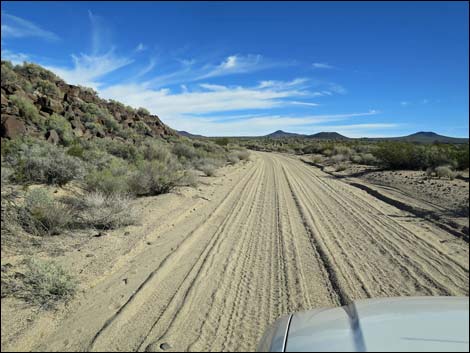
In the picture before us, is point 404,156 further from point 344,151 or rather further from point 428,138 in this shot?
point 344,151

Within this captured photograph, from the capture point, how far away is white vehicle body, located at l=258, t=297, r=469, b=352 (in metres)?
2.16

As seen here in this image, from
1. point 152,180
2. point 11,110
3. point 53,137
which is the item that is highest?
point 11,110

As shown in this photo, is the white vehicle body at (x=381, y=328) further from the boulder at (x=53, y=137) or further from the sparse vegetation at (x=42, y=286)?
the boulder at (x=53, y=137)

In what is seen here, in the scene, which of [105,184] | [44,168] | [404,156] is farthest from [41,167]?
[404,156]

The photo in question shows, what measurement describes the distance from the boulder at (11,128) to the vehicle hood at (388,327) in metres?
16.1

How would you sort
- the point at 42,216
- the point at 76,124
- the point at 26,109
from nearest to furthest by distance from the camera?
the point at 42,216, the point at 26,109, the point at 76,124

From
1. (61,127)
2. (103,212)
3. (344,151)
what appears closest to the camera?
(103,212)

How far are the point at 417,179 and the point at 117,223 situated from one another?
685cm

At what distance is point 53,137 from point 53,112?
5415mm

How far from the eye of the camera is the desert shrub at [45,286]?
195 inches

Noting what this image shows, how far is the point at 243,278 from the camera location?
19.7 ft

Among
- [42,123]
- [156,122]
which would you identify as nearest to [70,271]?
[42,123]

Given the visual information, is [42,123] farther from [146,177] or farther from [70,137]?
[146,177]

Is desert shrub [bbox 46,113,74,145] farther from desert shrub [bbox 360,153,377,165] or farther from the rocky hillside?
desert shrub [bbox 360,153,377,165]
